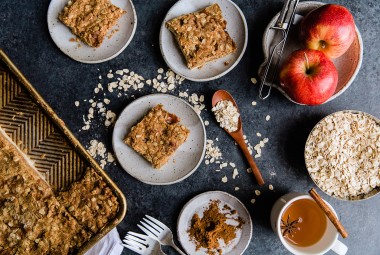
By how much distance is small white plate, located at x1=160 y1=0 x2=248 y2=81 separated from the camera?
1925 mm

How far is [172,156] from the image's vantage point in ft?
6.30

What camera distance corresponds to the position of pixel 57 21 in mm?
1927

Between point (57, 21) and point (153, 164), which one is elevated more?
point (57, 21)

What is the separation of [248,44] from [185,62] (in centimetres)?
28

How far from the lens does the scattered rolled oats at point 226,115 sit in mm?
1938

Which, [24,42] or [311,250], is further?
[24,42]

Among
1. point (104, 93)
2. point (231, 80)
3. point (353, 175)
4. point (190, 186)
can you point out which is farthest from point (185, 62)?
point (353, 175)

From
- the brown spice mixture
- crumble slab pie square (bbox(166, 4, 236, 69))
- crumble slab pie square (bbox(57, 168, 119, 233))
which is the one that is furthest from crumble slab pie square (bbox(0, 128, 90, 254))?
crumble slab pie square (bbox(166, 4, 236, 69))

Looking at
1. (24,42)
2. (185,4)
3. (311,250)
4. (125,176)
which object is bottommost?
(311,250)

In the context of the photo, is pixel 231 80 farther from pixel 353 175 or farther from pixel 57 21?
pixel 57 21

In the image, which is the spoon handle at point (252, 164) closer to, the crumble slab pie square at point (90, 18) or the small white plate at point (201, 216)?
the small white plate at point (201, 216)

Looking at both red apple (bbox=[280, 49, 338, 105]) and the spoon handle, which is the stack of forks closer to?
the spoon handle

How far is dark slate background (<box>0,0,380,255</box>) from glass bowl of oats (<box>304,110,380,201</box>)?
0.35 ft

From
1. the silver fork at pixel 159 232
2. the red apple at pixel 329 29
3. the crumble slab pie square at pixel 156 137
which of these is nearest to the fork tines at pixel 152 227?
the silver fork at pixel 159 232
